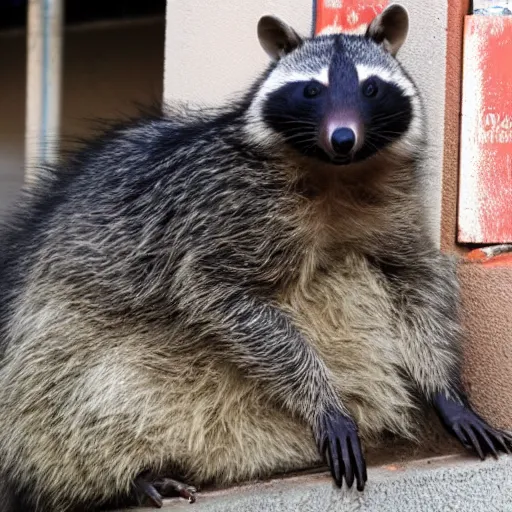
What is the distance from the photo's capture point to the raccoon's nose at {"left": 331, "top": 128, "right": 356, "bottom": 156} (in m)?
2.71

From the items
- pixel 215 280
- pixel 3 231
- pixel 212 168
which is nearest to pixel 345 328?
pixel 215 280

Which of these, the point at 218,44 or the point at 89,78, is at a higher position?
the point at 89,78

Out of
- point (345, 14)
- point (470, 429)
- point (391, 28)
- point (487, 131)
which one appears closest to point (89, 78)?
point (345, 14)

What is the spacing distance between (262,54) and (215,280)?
1251 millimetres

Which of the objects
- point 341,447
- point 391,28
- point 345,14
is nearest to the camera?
Answer: point 341,447

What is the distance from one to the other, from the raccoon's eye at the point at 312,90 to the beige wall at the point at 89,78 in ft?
10.6

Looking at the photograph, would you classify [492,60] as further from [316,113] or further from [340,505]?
[340,505]

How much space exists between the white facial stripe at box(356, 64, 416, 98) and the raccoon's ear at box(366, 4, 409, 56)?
0.14 meters

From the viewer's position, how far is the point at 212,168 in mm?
3096

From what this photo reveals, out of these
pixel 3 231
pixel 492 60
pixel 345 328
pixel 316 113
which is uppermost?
pixel 492 60

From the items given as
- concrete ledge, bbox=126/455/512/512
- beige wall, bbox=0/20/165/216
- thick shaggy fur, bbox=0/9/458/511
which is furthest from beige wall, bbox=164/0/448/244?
beige wall, bbox=0/20/165/216

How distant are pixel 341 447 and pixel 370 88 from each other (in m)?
1.09

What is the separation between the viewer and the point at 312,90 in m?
2.94

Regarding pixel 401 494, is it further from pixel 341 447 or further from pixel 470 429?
pixel 470 429
